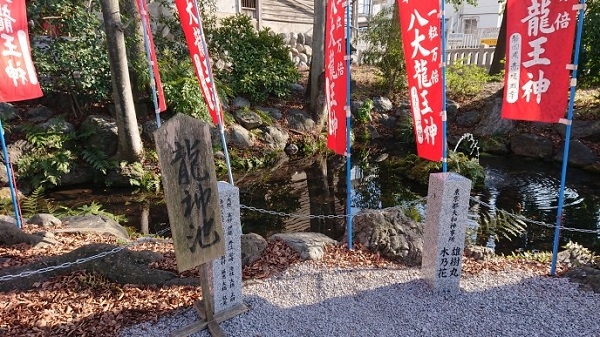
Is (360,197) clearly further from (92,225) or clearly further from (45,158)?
(45,158)

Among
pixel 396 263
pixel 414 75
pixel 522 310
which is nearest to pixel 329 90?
pixel 414 75

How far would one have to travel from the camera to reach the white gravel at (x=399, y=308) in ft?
12.6

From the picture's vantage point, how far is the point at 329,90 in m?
5.55

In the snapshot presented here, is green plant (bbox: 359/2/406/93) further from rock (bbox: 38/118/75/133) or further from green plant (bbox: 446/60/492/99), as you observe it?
rock (bbox: 38/118/75/133)

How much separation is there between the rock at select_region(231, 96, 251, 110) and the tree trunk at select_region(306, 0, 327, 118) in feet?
8.08

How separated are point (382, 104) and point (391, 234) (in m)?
11.4

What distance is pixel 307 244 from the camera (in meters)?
5.54

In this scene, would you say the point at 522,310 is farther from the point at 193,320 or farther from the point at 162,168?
the point at 162,168

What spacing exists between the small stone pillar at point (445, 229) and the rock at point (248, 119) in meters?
9.43

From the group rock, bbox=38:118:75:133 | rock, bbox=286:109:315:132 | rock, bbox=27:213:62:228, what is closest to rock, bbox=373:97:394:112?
rock, bbox=286:109:315:132

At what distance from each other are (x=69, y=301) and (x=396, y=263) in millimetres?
4025

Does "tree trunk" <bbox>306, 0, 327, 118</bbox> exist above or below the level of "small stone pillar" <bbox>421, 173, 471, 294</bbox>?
above

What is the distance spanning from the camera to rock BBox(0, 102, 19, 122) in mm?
9884

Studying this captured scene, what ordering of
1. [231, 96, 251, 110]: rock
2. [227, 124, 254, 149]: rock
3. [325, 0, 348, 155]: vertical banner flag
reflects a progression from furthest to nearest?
[231, 96, 251, 110]: rock → [227, 124, 254, 149]: rock → [325, 0, 348, 155]: vertical banner flag
